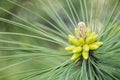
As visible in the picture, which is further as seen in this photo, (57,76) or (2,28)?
(2,28)

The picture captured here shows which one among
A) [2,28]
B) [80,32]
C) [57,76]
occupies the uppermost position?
[2,28]

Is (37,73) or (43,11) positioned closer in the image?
(37,73)

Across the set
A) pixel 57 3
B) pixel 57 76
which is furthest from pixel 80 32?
pixel 57 3

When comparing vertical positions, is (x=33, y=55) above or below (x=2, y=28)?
below

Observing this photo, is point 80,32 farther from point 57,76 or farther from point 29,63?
point 29,63

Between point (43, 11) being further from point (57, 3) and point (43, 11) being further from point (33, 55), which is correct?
point (33, 55)

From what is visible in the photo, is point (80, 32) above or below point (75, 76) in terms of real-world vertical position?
above

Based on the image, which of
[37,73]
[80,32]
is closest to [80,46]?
[80,32]
